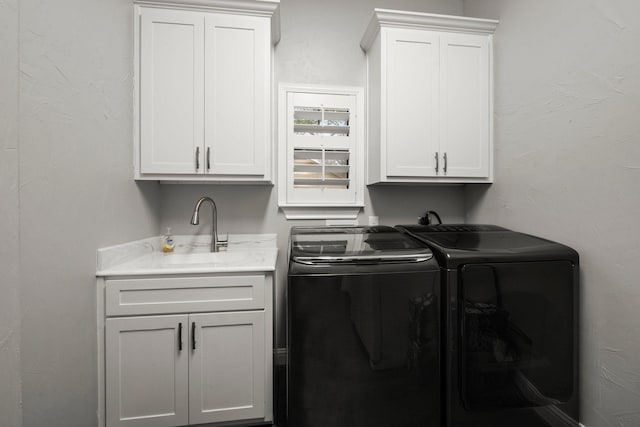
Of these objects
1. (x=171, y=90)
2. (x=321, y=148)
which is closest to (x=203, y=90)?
(x=171, y=90)

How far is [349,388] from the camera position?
1129 millimetres

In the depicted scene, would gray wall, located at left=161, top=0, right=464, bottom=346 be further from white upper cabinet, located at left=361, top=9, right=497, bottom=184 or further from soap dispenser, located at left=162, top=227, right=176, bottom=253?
white upper cabinet, located at left=361, top=9, right=497, bottom=184

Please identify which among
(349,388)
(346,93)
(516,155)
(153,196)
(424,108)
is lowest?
(349,388)

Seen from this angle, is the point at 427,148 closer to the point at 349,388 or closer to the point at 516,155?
the point at 516,155

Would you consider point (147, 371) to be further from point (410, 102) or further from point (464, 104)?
point (464, 104)

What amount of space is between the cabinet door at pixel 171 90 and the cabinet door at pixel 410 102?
1206 mm

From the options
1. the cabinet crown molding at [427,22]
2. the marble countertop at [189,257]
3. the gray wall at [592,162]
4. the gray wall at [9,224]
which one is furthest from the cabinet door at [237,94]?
the gray wall at [592,162]

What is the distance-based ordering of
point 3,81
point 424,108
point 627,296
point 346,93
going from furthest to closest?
point 346,93 < point 424,108 < point 627,296 < point 3,81

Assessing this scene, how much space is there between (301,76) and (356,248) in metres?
1.46

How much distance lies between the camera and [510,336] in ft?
3.97

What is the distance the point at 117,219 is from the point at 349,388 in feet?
4.81

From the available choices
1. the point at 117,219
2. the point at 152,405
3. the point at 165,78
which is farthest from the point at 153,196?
the point at 152,405

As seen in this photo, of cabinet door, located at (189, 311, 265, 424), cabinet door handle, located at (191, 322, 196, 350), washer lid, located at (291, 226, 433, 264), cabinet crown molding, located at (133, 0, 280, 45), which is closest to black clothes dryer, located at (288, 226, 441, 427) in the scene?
washer lid, located at (291, 226, 433, 264)

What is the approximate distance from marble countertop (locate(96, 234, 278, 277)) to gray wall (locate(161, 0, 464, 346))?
0.27ft
